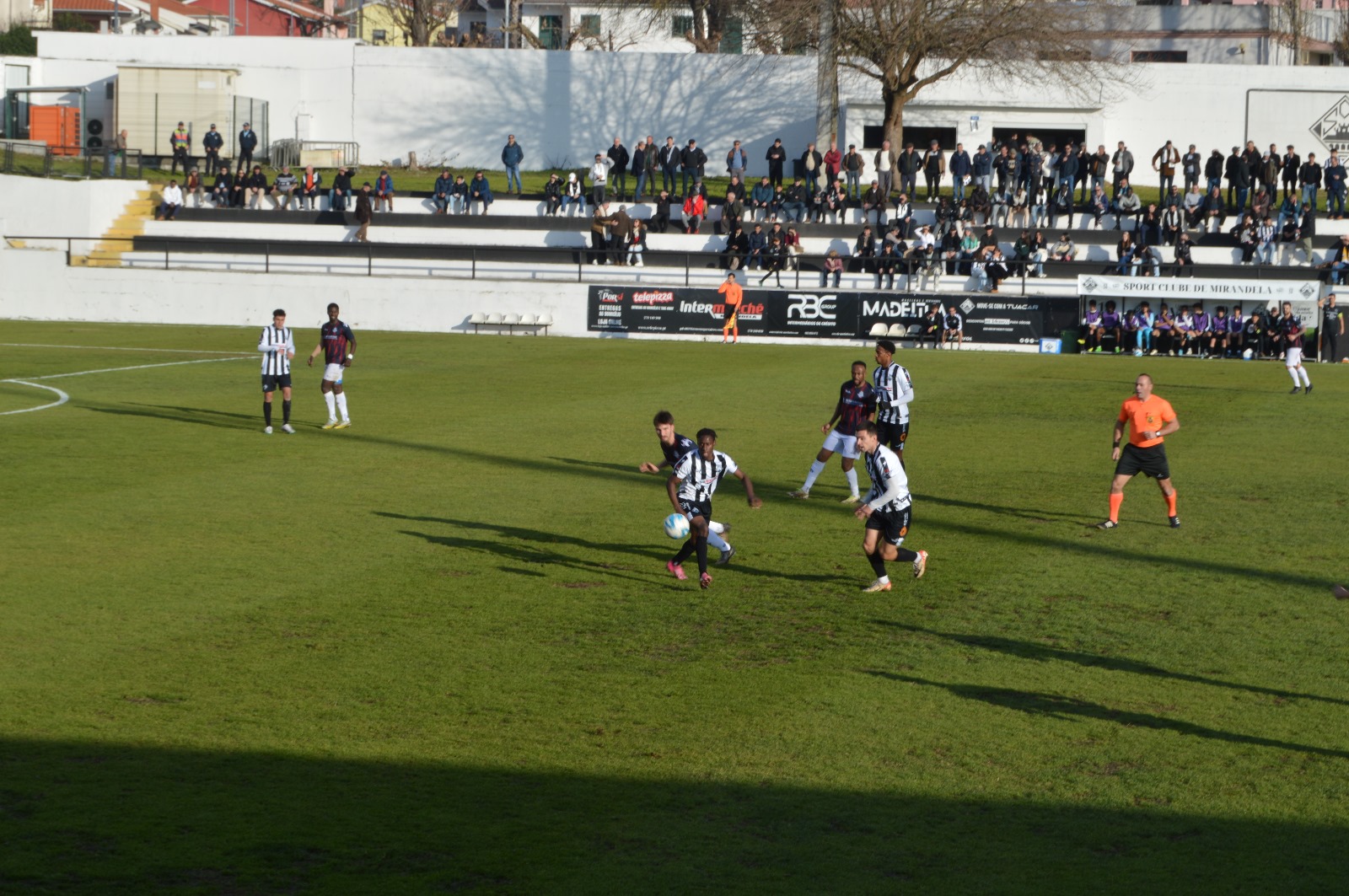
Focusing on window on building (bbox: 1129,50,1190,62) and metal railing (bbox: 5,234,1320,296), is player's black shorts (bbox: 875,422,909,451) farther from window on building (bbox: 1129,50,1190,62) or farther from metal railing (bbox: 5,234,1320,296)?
window on building (bbox: 1129,50,1190,62)

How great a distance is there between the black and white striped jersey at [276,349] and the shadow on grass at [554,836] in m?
14.3

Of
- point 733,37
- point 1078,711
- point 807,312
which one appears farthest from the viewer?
point 733,37

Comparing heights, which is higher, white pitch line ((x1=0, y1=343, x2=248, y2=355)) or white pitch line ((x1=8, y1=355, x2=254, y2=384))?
white pitch line ((x1=0, y1=343, x2=248, y2=355))

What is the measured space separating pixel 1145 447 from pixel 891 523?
495 centimetres

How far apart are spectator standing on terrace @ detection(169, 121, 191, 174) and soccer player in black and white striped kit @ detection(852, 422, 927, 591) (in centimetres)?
4827

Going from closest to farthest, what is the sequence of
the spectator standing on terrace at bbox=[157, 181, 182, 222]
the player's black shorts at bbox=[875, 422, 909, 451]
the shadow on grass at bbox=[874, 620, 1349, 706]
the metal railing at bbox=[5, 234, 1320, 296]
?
the shadow on grass at bbox=[874, 620, 1349, 706] < the player's black shorts at bbox=[875, 422, 909, 451] < the metal railing at bbox=[5, 234, 1320, 296] < the spectator standing on terrace at bbox=[157, 181, 182, 222]

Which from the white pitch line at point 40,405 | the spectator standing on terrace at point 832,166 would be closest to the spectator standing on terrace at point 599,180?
the spectator standing on terrace at point 832,166

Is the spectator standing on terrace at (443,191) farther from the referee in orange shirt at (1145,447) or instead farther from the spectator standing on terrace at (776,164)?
the referee in orange shirt at (1145,447)

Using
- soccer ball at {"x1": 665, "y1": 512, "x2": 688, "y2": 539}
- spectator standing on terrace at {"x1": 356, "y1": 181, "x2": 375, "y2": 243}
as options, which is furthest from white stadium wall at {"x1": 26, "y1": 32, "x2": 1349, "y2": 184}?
soccer ball at {"x1": 665, "y1": 512, "x2": 688, "y2": 539}

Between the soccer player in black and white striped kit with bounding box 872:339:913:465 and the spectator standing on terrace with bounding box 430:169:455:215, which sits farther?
the spectator standing on terrace with bounding box 430:169:455:215

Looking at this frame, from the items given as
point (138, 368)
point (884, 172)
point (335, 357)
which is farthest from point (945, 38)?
point (335, 357)

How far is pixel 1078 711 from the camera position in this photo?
10.1 meters

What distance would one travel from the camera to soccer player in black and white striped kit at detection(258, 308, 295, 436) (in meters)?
22.6

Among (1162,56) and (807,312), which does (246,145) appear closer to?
(807,312)
